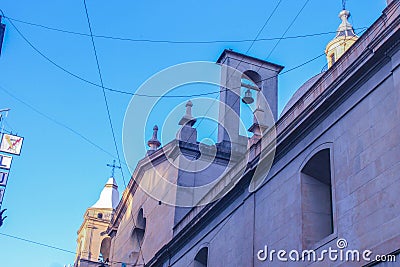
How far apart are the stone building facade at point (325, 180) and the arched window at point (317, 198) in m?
0.02

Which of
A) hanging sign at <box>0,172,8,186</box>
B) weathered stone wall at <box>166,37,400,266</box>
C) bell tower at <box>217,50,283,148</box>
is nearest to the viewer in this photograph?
weathered stone wall at <box>166,37,400,266</box>

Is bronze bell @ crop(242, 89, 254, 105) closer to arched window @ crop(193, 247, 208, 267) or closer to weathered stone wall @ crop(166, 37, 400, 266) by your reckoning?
arched window @ crop(193, 247, 208, 267)

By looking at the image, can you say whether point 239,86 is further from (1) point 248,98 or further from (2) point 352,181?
(2) point 352,181

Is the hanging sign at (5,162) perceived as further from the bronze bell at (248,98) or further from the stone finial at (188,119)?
the bronze bell at (248,98)

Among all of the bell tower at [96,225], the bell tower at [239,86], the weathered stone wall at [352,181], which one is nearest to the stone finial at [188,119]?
the bell tower at [239,86]

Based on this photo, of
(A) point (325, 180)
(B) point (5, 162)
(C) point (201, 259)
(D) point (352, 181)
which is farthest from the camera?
(C) point (201, 259)

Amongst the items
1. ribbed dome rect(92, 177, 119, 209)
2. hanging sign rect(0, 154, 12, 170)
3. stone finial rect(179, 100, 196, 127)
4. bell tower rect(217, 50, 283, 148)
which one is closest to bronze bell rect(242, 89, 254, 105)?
bell tower rect(217, 50, 283, 148)

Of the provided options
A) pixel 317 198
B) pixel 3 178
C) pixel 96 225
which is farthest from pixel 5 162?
pixel 96 225

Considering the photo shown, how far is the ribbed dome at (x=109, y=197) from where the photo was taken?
161 ft

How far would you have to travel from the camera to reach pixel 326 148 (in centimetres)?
1472

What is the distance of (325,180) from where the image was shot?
15578 millimetres

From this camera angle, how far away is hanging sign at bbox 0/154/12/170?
67.9ft

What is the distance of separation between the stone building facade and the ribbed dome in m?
26.7

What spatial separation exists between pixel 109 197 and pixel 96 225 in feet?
8.46
